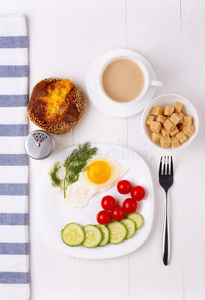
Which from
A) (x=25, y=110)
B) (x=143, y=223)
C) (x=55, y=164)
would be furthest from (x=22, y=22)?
(x=143, y=223)

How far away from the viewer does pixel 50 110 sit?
1309 millimetres

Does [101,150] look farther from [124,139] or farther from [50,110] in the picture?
[50,110]

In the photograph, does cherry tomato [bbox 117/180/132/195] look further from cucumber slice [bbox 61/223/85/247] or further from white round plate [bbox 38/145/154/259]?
cucumber slice [bbox 61/223/85/247]

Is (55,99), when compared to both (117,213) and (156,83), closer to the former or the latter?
(156,83)

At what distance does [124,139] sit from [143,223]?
1.20ft

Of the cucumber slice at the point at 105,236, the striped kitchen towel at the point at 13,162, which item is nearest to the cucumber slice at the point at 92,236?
the cucumber slice at the point at 105,236

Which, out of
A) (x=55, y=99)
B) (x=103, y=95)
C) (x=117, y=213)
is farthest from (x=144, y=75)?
(x=117, y=213)

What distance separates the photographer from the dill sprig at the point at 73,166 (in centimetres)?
136

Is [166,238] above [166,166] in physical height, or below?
below

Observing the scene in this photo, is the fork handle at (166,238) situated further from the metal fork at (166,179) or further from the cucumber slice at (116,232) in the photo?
the cucumber slice at (116,232)

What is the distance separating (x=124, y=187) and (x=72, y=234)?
296mm

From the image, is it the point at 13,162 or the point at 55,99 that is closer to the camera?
the point at 55,99

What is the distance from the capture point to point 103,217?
53.4 inches

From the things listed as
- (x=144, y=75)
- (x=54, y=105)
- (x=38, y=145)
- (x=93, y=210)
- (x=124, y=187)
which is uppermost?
(x=144, y=75)
